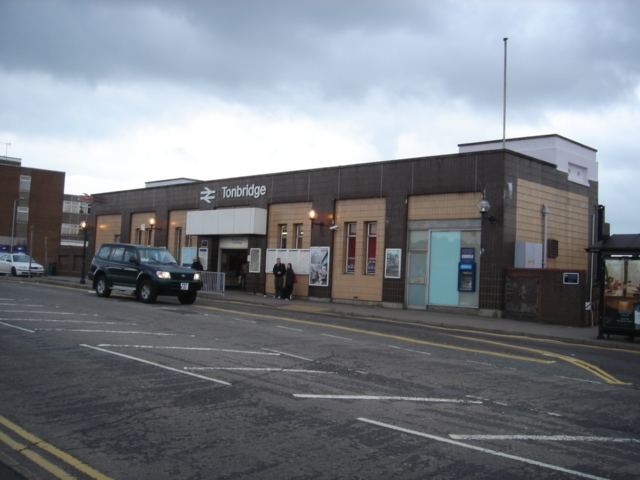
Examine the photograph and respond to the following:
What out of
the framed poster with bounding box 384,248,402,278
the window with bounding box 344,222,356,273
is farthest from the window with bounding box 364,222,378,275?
the framed poster with bounding box 384,248,402,278

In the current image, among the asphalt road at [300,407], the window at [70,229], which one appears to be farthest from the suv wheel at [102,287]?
the window at [70,229]

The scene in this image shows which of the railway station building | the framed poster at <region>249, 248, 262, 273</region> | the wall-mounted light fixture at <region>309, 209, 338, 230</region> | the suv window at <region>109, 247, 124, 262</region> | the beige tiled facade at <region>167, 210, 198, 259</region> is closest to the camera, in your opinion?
the railway station building

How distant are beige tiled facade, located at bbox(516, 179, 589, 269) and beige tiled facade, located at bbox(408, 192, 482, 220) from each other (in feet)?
5.68

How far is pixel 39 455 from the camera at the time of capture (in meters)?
5.52

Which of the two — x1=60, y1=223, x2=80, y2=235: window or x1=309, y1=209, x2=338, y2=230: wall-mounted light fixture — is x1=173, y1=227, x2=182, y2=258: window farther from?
x1=60, y1=223, x2=80, y2=235: window

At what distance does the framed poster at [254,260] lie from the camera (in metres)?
32.7

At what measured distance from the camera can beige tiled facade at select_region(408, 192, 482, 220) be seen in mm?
24219

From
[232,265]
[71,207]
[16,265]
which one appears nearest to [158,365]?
[232,265]

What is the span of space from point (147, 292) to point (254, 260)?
11.0 m

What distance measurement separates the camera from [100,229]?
4616cm

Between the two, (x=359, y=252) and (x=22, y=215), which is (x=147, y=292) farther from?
(x=22, y=215)

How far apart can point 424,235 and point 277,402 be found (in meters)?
18.8

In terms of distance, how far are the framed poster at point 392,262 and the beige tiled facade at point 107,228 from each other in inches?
967

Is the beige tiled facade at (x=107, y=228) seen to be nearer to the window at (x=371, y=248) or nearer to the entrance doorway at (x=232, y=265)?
the entrance doorway at (x=232, y=265)
